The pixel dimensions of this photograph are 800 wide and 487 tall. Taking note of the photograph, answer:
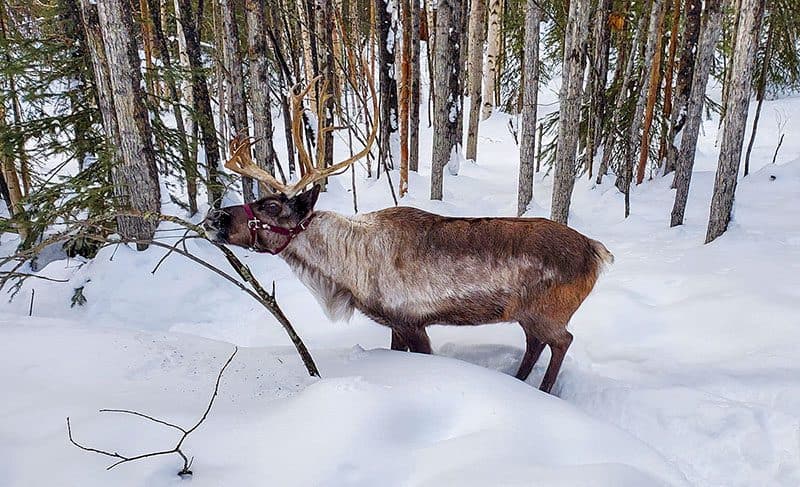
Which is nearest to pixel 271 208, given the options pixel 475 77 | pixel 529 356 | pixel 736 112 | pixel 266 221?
pixel 266 221

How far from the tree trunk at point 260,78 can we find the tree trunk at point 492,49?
9.92 metres

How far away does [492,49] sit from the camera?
15.3 meters

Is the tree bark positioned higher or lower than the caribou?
higher

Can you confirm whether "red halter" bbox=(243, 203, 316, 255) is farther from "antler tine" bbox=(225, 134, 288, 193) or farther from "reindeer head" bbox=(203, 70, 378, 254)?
"antler tine" bbox=(225, 134, 288, 193)

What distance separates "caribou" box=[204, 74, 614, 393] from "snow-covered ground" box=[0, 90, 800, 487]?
29 cm

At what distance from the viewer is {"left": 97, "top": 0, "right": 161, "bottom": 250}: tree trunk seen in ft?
16.5

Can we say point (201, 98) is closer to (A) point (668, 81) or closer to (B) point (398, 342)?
(B) point (398, 342)

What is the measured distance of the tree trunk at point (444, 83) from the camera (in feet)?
25.8

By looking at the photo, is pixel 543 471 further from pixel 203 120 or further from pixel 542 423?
pixel 203 120

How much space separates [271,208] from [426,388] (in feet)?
5.52

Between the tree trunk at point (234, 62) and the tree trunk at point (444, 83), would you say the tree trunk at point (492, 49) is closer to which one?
the tree trunk at point (444, 83)

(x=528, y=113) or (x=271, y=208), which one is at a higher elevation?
(x=528, y=113)

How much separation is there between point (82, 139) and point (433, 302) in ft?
15.8

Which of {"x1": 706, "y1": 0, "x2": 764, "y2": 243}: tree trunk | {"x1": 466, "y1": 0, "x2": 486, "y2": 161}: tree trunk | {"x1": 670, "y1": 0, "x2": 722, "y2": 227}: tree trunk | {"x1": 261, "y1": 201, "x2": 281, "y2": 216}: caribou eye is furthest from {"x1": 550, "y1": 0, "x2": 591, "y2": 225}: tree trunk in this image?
{"x1": 466, "y1": 0, "x2": 486, "y2": 161}: tree trunk
